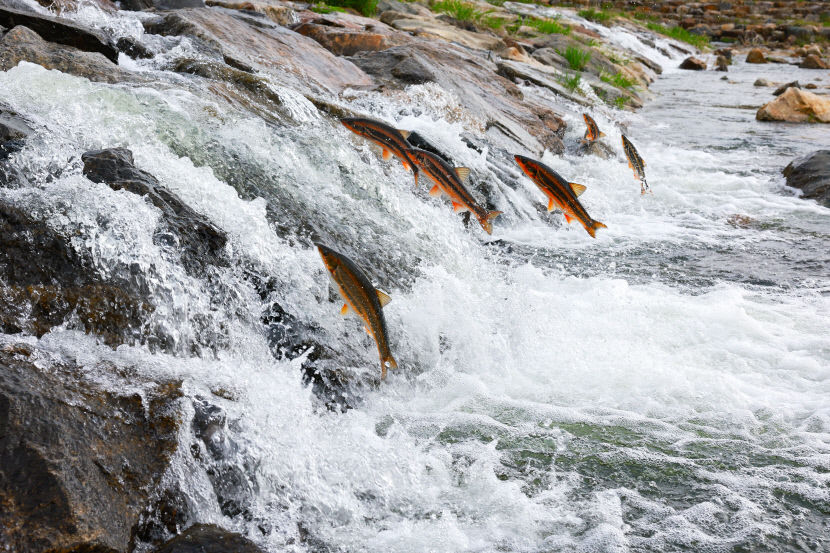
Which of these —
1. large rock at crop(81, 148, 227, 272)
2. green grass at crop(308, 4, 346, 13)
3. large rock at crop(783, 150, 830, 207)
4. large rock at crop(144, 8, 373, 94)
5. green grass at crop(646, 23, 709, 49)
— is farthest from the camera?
green grass at crop(646, 23, 709, 49)

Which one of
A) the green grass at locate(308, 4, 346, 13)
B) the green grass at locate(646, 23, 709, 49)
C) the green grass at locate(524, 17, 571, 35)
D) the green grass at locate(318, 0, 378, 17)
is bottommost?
the green grass at locate(646, 23, 709, 49)

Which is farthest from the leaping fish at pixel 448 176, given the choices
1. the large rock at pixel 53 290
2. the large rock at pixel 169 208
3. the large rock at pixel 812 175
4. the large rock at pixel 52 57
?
the large rock at pixel 812 175

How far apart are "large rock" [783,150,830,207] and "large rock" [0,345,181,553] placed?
8.61m

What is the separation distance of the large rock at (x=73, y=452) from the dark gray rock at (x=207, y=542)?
6.4 inches

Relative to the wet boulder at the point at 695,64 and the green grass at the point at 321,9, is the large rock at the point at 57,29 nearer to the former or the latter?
the green grass at the point at 321,9

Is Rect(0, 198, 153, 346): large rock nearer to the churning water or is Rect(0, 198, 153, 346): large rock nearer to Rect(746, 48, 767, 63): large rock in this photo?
the churning water

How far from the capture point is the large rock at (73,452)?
2.19 metres

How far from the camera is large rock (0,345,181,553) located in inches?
86.2

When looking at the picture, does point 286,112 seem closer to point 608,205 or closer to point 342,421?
point 342,421

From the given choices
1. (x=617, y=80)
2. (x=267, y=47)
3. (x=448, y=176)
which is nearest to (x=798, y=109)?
(x=617, y=80)

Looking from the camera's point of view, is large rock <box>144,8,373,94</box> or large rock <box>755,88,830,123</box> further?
large rock <box>755,88,830,123</box>

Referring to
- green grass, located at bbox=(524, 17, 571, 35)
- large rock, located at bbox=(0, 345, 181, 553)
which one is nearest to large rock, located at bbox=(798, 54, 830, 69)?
green grass, located at bbox=(524, 17, 571, 35)

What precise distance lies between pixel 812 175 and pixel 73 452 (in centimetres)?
952

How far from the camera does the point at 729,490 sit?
130 inches
